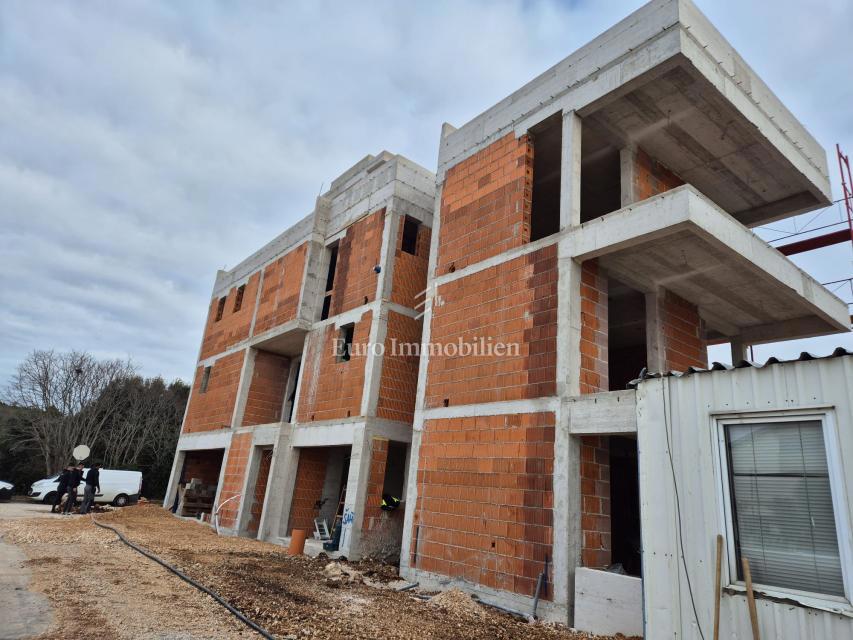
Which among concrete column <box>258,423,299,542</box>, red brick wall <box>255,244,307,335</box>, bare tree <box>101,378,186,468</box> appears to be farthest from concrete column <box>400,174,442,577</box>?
bare tree <box>101,378,186,468</box>

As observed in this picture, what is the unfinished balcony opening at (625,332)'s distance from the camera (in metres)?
12.2

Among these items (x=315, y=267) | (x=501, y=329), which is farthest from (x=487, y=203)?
(x=315, y=267)

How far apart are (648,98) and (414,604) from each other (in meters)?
9.29

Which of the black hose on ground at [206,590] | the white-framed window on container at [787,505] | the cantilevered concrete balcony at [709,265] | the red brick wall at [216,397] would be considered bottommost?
the black hose on ground at [206,590]

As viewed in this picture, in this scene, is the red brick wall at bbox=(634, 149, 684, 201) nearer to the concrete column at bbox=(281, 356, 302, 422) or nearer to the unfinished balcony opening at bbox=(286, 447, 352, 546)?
the unfinished balcony opening at bbox=(286, 447, 352, 546)

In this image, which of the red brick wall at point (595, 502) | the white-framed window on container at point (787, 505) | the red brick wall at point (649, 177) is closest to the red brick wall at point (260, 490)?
the red brick wall at point (595, 502)

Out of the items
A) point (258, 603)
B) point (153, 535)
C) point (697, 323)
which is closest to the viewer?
point (258, 603)

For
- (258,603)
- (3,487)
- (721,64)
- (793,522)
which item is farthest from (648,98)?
(3,487)

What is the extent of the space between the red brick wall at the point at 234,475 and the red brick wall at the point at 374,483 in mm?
5657

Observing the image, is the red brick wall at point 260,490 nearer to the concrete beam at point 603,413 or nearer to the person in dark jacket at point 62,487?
the person in dark jacket at point 62,487

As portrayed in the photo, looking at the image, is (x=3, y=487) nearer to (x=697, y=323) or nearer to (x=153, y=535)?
(x=153, y=535)

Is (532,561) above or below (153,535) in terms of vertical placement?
above

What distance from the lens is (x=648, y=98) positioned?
30.9 ft

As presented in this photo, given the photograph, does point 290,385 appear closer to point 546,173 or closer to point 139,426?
point 546,173
